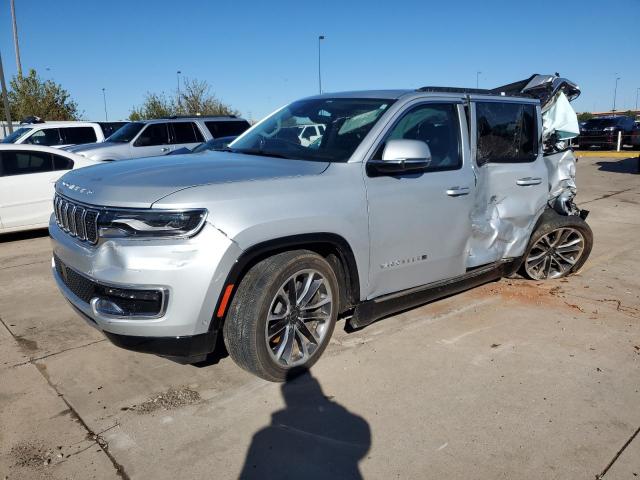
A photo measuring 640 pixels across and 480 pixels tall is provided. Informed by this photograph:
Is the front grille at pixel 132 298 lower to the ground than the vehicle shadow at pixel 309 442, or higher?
higher

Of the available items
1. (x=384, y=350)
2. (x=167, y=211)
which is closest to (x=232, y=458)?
(x=167, y=211)

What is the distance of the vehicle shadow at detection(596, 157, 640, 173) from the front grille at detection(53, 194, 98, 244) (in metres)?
17.9

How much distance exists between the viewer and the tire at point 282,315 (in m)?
3.15

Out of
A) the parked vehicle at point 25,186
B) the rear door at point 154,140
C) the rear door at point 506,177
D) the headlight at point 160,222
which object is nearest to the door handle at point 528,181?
the rear door at point 506,177

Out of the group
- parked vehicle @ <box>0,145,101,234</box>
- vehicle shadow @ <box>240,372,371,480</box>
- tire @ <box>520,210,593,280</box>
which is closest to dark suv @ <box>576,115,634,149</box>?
tire @ <box>520,210,593,280</box>

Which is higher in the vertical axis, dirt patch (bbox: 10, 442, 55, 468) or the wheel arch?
the wheel arch

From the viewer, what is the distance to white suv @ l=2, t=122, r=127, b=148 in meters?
14.5

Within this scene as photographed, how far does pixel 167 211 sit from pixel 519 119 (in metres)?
3.52

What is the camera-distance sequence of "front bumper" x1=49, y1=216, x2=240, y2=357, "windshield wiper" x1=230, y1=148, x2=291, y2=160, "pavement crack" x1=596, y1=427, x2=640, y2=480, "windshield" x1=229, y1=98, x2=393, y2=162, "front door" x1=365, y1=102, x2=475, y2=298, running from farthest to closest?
1. "windshield wiper" x1=230, y1=148, x2=291, y2=160
2. "windshield" x1=229, y1=98, x2=393, y2=162
3. "front door" x1=365, y1=102, x2=475, y2=298
4. "front bumper" x1=49, y1=216, x2=240, y2=357
5. "pavement crack" x1=596, y1=427, x2=640, y2=480

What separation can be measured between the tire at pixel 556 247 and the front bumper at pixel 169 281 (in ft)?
11.5

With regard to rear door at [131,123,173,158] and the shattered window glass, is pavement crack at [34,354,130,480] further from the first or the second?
rear door at [131,123,173,158]

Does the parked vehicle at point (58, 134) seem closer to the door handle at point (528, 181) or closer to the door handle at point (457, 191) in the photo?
the door handle at point (528, 181)

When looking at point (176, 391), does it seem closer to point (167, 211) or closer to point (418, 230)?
point (167, 211)

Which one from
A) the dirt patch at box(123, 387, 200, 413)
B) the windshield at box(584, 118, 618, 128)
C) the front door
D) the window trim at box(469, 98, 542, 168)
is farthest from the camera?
the windshield at box(584, 118, 618, 128)
